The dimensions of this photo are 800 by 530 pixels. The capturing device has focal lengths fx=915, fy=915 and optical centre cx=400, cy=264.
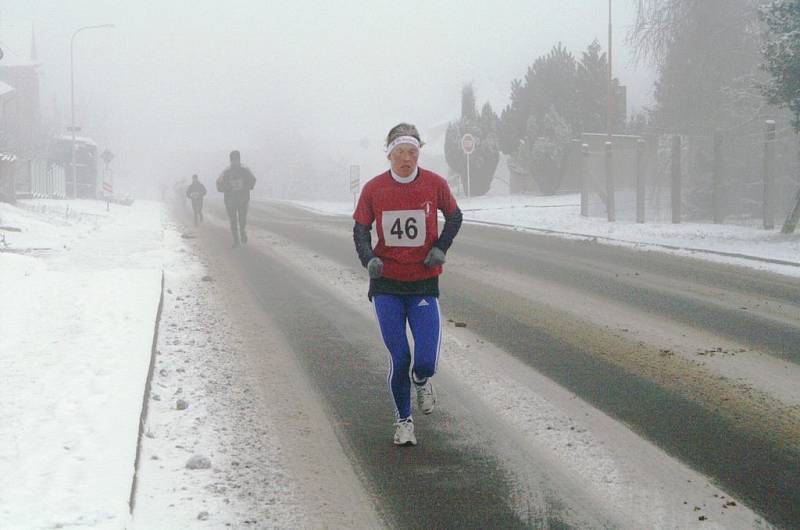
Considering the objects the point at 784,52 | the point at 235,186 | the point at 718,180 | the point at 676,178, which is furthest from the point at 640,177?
the point at 235,186

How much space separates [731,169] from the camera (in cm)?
2756

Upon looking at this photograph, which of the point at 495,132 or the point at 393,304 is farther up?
the point at 495,132

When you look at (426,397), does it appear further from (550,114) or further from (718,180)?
(550,114)

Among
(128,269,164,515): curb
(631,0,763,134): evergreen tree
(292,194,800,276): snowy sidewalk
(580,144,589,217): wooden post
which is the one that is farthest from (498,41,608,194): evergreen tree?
(128,269,164,515): curb

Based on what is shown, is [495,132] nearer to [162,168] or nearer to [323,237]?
[323,237]

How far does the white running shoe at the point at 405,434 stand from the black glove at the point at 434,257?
3.02 feet

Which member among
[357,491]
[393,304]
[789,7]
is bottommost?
[357,491]

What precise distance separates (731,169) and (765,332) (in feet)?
67.1

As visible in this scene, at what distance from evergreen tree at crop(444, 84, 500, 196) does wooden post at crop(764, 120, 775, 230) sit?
28.5 metres

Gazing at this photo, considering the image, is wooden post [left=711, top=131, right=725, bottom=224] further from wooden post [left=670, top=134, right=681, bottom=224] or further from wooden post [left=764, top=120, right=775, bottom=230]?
wooden post [left=764, top=120, right=775, bottom=230]

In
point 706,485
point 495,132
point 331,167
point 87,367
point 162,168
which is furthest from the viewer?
point 162,168

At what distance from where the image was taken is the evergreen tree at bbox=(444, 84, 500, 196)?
156 feet

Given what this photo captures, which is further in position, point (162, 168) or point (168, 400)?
point (162, 168)

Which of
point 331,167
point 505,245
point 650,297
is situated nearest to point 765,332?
point 650,297
